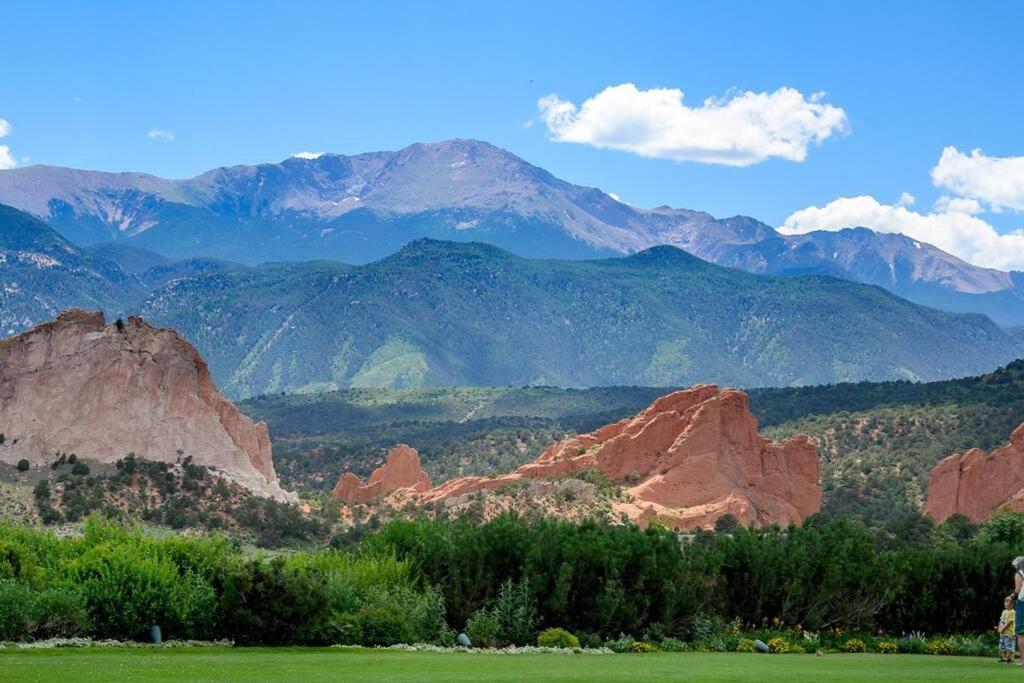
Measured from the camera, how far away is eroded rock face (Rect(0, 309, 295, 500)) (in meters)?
73.2

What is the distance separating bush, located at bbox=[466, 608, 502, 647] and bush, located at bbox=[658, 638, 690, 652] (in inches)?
160

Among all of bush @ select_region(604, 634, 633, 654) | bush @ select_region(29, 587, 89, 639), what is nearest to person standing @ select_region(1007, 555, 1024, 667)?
bush @ select_region(604, 634, 633, 654)

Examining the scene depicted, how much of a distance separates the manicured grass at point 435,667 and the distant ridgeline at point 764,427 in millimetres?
52801

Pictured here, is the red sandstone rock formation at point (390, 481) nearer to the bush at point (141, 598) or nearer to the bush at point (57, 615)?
the bush at point (141, 598)

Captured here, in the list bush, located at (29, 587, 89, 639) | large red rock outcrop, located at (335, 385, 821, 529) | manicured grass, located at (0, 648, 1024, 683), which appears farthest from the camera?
large red rock outcrop, located at (335, 385, 821, 529)

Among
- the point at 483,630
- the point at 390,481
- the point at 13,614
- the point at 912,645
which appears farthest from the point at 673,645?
the point at 390,481

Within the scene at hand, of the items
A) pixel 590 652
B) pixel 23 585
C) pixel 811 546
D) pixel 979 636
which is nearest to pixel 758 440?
pixel 811 546

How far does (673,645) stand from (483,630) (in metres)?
4.71

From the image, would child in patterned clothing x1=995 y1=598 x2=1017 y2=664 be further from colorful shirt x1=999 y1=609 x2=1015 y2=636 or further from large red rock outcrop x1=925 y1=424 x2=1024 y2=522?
large red rock outcrop x1=925 y1=424 x2=1024 y2=522

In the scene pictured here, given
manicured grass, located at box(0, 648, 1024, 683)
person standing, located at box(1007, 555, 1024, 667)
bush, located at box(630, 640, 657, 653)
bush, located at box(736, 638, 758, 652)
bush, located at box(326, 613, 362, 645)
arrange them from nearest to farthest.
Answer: manicured grass, located at box(0, 648, 1024, 683) → person standing, located at box(1007, 555, 1024, 667) → bush, located at box(326, 613, 362, 645) → bush, located at box(630, 640, 657, 653) → bush, located at box(736, 638, 758, 652)

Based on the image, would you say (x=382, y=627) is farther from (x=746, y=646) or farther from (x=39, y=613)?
(x=746, y=646)

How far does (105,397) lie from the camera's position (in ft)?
242

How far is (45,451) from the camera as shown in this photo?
72250mm

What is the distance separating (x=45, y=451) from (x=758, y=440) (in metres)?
35.1
